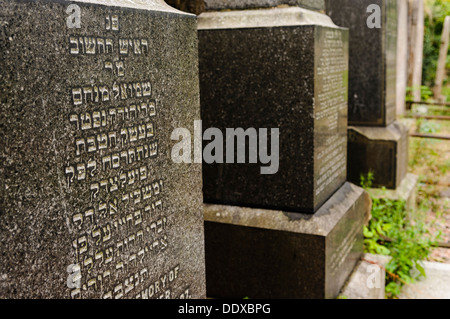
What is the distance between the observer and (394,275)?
4148mm

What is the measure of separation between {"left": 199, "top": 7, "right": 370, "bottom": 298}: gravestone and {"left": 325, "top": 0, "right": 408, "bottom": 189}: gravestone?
1.74 m

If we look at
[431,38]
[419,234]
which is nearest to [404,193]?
[419,234]

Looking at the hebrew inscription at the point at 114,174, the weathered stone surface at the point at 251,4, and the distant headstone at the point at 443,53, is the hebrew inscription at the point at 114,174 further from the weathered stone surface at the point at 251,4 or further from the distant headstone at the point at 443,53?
the distant headstone at the point at 443,53

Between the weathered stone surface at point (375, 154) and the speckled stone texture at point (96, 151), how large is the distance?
3563mm

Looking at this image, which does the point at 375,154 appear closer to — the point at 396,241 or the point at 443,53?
the point at 396,241

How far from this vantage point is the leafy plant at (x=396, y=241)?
13.9 ft

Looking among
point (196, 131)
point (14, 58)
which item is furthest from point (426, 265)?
point (14, 58)

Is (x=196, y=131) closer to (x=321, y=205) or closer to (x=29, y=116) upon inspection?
(x=29, y=116)

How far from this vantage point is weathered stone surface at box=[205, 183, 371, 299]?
332 centimetres

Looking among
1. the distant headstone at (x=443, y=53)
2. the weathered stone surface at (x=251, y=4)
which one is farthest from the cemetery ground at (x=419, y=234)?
the distant headstone at (x=443, y=53)

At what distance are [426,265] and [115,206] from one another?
360 centimetres

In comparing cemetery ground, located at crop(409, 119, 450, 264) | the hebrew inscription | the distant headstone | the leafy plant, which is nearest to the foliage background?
the distant headstone

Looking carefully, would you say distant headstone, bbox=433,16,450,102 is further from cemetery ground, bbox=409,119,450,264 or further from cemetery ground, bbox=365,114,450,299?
cemetery ground, bbox=365,114,450,299

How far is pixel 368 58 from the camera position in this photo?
5.36 m
